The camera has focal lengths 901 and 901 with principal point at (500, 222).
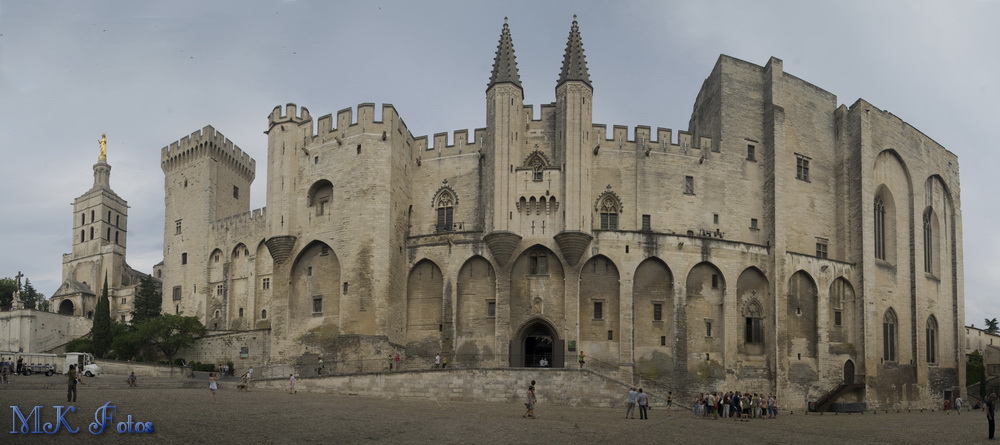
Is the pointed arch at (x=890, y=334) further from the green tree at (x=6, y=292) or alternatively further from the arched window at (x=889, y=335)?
the green tree at (x=6, y=292)

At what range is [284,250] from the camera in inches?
1788

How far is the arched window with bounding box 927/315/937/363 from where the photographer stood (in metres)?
54.9

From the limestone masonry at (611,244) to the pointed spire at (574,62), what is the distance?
10 centimetres

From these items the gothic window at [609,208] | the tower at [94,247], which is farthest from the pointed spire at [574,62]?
the tower at [94,247]

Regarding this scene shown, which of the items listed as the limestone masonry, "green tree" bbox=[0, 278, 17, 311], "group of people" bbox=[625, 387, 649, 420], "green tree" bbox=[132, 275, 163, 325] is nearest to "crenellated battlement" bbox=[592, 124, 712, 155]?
the limestone masonry

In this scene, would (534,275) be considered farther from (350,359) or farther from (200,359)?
(200,359)

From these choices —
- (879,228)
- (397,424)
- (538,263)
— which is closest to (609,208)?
(538,263)

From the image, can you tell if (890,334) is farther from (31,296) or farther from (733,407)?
(31,296)

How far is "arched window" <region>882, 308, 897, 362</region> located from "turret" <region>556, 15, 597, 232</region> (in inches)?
797

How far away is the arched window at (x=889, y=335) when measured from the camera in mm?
51531

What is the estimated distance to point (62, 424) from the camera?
1936 cm

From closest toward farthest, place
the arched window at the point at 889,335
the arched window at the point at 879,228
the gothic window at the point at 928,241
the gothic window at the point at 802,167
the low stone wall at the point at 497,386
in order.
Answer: the low stone wall at the point at 497,386 → the gothic window at the point at 802,167 → the arched window at the point at 889,335 → the arched window at the point at 879,228 → the gothic window at the point at 928,241

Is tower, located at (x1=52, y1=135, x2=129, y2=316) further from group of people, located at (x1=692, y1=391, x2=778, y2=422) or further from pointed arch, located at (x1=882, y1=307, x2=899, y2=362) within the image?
pointed arch, located at (x1=882, y1=307, x2=899, y2=362)

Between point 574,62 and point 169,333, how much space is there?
29.0 m
